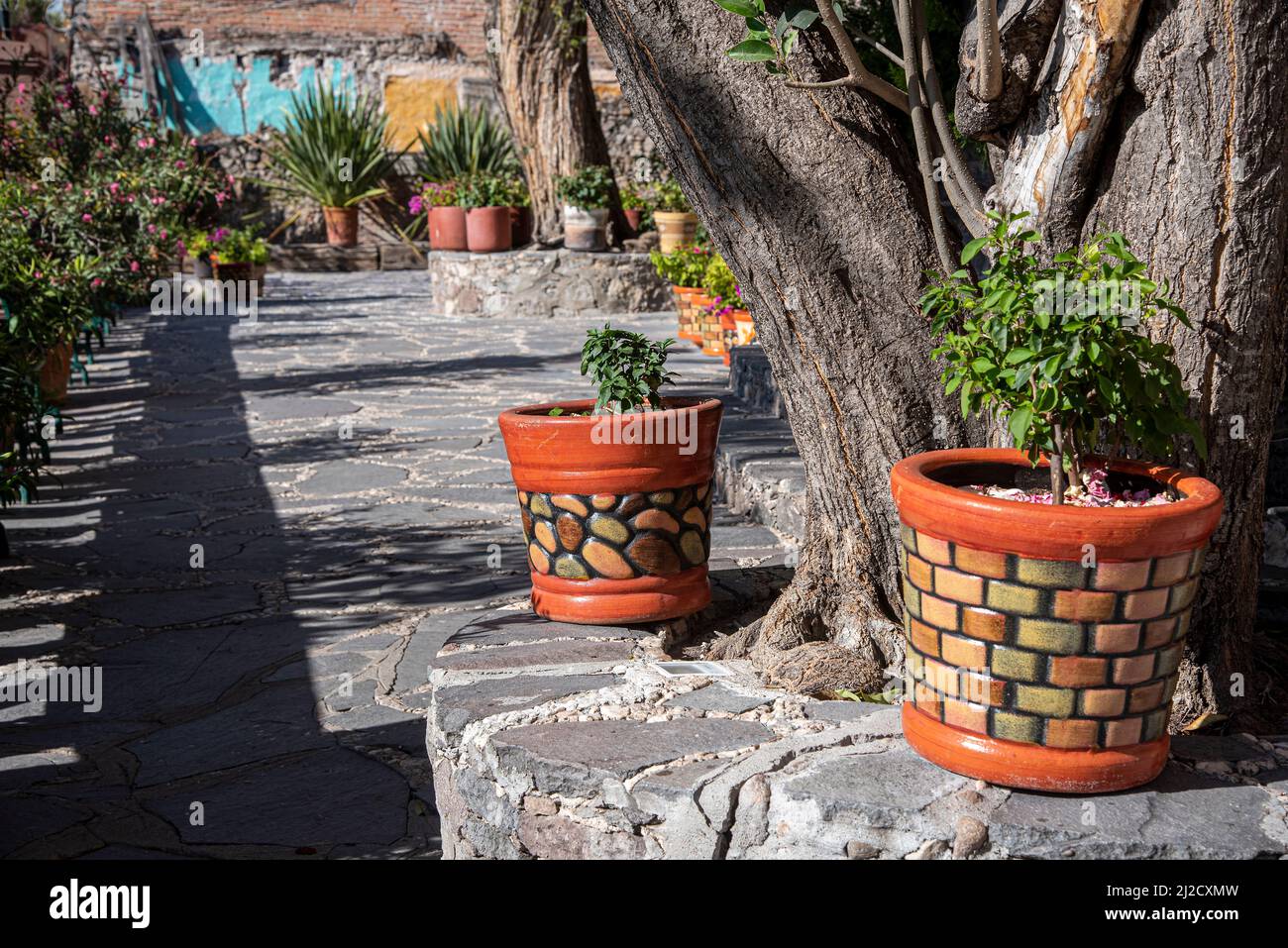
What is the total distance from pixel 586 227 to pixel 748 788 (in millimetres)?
8691

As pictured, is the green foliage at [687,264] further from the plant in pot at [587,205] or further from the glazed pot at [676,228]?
the plant in pot at [587,205]

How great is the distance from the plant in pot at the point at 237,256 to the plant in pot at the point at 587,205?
396cm

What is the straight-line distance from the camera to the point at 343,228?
51.6 ft

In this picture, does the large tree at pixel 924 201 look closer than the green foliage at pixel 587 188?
Yes

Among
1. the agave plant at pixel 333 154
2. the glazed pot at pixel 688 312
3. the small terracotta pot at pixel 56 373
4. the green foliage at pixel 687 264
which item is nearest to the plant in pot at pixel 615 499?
the small terracotta pot at pixel 56 373

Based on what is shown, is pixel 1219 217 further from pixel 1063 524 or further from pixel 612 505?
pixel 612 505

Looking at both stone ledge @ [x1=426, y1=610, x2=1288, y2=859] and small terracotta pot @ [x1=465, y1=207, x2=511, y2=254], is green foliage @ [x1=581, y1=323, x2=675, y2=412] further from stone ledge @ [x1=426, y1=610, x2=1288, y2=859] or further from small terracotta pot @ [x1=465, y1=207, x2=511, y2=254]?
small terracotta pot @ [x1=465, y1=207, x2=511, y2=254]

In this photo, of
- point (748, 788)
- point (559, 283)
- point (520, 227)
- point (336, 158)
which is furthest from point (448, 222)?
point (748, 788)

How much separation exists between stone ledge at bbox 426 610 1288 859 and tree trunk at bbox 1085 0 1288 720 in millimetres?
422

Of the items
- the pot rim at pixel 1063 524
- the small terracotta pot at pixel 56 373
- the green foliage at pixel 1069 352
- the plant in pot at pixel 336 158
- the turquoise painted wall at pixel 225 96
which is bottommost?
the small terracotta pot at pixel 56 373

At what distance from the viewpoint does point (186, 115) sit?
18.2 metres

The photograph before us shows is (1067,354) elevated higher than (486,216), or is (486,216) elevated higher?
(486,216)

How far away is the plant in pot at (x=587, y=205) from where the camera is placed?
10008 millimetres

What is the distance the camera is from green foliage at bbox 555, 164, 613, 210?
393 inches
